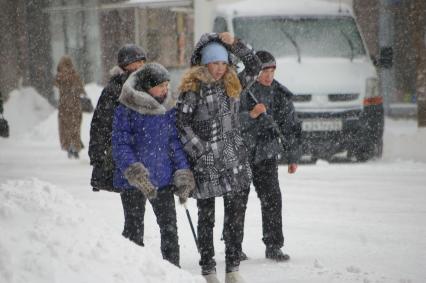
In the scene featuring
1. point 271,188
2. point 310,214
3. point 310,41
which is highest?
point 310,41

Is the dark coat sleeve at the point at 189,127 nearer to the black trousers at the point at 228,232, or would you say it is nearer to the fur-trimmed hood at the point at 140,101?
the fur-trimmed hood at the point at 140,101

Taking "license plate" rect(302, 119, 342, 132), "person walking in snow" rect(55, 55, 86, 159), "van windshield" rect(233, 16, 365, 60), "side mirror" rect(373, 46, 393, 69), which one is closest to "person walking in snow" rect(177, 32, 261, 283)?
"license plate" rect(302, 119, 342, 132)

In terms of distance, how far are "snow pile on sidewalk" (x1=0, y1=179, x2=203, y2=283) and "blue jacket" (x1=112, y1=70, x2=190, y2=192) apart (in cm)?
56

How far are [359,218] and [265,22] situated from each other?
206 inches

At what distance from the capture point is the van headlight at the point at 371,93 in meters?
12.8

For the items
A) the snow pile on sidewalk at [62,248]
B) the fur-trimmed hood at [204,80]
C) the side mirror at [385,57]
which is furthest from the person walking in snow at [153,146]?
the side mirror at [385,57]

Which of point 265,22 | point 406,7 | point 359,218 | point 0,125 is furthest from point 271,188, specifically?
point 406,7

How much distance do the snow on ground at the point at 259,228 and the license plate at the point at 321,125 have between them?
0.57 metres

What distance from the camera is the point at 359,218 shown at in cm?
875

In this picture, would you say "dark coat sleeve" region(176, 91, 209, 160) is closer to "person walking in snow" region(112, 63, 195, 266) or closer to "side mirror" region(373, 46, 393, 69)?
"person walking in snow" region(112, 63, 195, 266)

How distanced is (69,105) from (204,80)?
376 inches

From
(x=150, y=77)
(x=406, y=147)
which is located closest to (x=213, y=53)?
(x=150, y=77)

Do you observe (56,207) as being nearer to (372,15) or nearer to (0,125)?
(0,125)

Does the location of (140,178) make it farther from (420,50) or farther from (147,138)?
(420,50)
